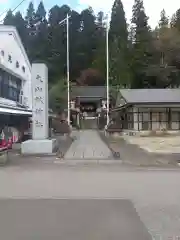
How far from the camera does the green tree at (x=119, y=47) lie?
194 ft

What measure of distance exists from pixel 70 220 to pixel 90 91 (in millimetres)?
62532

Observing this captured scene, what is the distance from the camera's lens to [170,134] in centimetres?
3562

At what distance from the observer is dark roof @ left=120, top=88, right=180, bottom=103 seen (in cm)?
3638

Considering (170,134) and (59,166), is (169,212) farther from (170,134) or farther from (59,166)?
(170,134)

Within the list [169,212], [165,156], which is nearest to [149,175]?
[169,212]

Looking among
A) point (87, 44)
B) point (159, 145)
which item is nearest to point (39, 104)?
point (159, 145)

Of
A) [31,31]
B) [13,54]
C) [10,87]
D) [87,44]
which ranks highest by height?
[31,31]

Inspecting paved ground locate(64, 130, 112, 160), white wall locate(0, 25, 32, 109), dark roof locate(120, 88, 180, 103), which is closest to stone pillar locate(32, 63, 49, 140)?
paved ground locate(64, 130, 112, 160)

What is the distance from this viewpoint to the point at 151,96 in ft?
126

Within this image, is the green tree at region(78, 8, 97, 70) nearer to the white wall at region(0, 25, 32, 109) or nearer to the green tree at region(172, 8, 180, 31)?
the green tree at region(172, 8, 180, 31)

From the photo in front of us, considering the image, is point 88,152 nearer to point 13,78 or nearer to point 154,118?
point 13,78

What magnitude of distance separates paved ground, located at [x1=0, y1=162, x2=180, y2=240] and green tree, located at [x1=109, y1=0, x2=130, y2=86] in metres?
46.7

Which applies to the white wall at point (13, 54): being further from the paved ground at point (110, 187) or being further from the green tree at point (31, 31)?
the green tree at point (31, 31)

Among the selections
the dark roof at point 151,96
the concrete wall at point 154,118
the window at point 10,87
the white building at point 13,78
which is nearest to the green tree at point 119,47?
the dark roof at point 151,96
